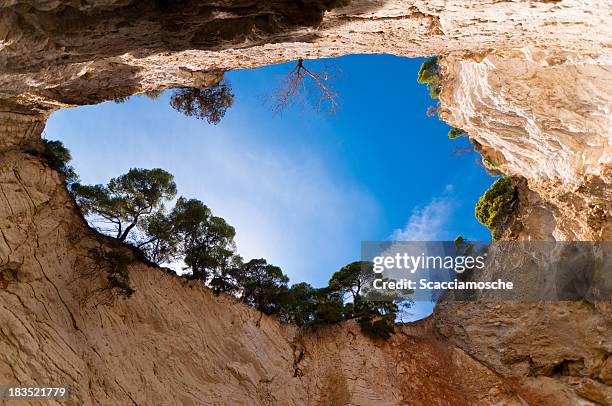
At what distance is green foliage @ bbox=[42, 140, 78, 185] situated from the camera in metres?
13.4

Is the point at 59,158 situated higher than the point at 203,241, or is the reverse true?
the point at 59,158

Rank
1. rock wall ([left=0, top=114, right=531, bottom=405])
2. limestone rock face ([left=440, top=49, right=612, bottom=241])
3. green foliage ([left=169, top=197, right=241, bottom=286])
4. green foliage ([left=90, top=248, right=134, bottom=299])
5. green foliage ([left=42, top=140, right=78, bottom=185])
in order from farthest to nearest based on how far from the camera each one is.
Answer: green foliage ([left=169, top=197, right=241, bottom=286]) → green foliage ([left=42, top=140, right=78, bottom=185]) → green foliage ([left=90, top=248, right=134, bottom=299]) → rock wall ([left=0, top=114, right=531, bottom=405]) → limestone rock face ([left=440, top=49, right=612, bottom=241])

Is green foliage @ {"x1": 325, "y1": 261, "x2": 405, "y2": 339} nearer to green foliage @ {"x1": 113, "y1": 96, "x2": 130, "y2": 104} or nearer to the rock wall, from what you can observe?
the rock wall

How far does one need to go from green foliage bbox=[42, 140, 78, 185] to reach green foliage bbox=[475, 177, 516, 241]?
19295 mm

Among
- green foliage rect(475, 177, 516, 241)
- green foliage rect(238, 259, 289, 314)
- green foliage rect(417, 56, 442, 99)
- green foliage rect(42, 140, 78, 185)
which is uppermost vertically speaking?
green foliage rect(417, 56, 442, 99)

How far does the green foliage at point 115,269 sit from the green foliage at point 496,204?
57.4 ft

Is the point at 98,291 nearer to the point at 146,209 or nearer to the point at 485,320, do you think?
the point at 146,209

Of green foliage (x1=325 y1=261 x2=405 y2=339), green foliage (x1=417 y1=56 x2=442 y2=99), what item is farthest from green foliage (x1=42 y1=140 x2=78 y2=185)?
green foliage (x1=417 y1=56 x2=442 y2=99)

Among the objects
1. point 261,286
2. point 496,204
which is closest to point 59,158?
point 261,286

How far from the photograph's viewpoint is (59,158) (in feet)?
45.6

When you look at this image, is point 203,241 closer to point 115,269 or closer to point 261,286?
point 261,286

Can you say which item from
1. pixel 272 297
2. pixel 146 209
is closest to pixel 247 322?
pixel 272 297

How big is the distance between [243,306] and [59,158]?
910cm

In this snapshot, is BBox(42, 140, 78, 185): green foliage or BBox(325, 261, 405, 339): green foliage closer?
BBox(42, 140, 78, 185): green foliage
